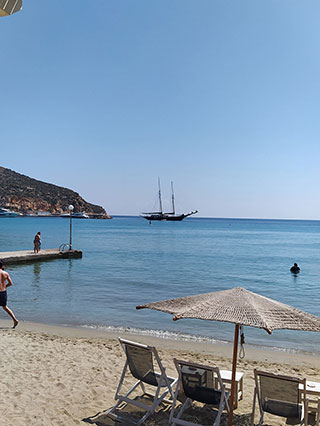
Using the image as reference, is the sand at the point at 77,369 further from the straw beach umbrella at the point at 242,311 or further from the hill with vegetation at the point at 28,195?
the hill with vegetation at the point at 28,195

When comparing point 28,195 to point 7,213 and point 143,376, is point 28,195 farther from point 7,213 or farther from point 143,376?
point 143,376

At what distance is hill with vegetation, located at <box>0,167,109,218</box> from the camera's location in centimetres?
15550

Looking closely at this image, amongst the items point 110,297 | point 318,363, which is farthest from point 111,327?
point 318,363

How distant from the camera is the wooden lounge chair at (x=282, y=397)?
4348 millimetres

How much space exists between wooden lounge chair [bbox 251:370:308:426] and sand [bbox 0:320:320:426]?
0.72 metres

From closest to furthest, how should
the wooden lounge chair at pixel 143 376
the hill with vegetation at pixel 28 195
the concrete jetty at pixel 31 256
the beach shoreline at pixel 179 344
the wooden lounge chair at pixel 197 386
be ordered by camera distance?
the wooden lounge chair at pixel 197 386, the wooden lounge chair at pixel 143 376, the beach shoreline at pixel 179 344, the concrete jetty at pixel 31 256, the hill with vegetation at pixel 28 195

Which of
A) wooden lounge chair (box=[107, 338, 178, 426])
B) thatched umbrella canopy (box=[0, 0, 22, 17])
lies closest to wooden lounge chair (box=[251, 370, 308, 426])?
wooden lounge chair (box=[107, 338, 178, 426])

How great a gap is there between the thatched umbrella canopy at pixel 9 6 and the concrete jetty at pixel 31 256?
23128 mm

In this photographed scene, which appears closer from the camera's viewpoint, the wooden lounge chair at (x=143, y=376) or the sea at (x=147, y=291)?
the wooden lounge chair at (x=143, y=376)

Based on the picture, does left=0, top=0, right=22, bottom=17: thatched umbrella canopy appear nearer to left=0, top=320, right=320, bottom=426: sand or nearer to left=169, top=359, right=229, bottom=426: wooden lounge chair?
left=169, top=359, right=229, bottom=426: wooden lounge chair

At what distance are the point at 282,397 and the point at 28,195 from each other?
16701 centimetres

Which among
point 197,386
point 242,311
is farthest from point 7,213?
point 242,311

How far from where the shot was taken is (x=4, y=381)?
19.8 feet

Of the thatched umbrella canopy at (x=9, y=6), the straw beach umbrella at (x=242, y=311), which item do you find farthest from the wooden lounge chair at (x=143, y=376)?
the thatched umbrella canopy at (x=9, y=6)
